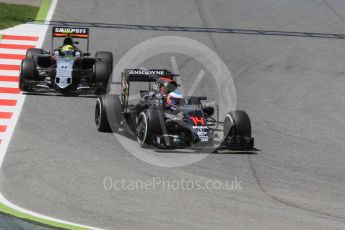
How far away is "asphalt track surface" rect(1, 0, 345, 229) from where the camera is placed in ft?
44.9

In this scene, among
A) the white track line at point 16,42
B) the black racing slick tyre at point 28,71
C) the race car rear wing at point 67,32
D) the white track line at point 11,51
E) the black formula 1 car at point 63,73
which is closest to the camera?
the black racing slick tyre at point 28,71

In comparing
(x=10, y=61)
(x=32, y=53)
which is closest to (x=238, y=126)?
(x=32, y=53)

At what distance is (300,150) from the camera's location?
18.8m

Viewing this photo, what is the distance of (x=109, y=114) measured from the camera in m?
19.1

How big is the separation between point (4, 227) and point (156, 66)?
51.5ft

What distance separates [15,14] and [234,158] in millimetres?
17500

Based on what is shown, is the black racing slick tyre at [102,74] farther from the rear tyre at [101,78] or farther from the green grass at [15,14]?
the green grass at [15,14]

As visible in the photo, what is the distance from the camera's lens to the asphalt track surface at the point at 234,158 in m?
13.7

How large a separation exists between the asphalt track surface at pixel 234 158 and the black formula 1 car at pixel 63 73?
63cm

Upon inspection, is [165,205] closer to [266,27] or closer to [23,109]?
[23,109]

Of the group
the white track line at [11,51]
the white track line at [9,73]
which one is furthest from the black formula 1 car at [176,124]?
the white track line at [11,51]

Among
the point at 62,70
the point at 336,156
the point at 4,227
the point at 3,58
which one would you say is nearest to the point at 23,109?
the point at 62,70

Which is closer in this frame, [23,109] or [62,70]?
A: [23,109]

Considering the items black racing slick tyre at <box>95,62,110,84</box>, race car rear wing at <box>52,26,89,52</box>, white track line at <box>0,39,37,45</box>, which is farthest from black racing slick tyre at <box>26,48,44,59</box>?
white track line at <box>0,39,37,45</box>
